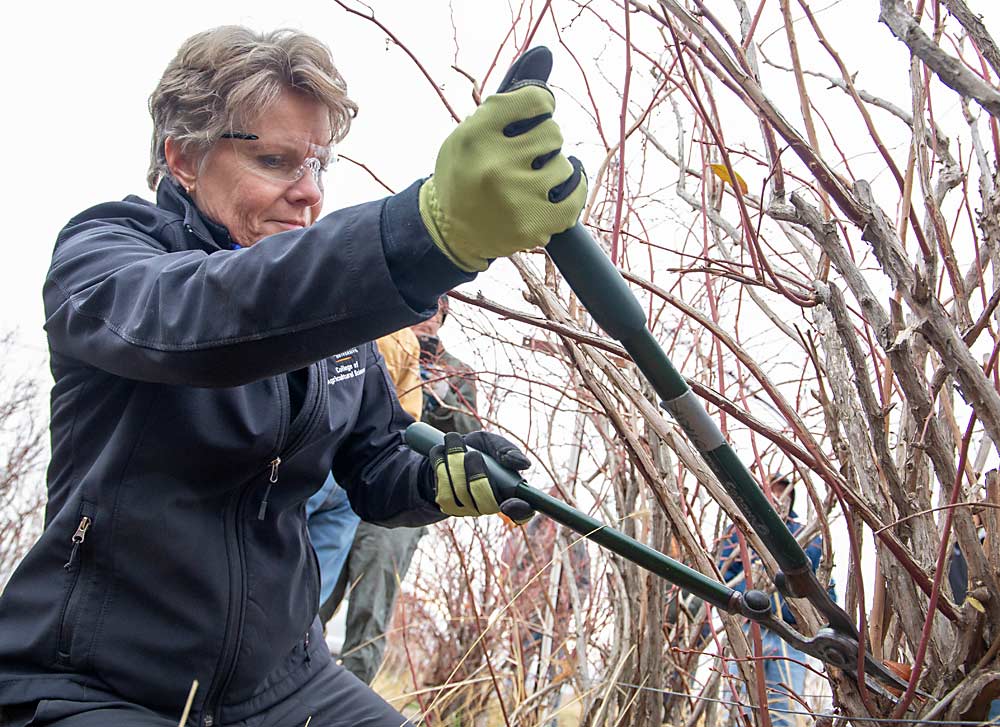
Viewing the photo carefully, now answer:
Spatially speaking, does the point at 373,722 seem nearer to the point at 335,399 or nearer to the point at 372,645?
the point at 335,399

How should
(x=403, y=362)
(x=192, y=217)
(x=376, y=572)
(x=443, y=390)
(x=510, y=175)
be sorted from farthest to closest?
(x=443, y=390) < (x=376, y=572) < (x=403, y=362) < (x=192, y=217) < (x=510, y=175)

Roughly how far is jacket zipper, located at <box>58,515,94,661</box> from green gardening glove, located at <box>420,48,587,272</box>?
30.1 inches

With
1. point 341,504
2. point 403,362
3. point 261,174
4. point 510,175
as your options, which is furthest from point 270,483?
point 341,504

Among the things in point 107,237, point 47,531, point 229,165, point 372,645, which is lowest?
point 372,645

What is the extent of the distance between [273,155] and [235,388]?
18.2 inches

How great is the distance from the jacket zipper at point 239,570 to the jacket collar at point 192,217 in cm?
28

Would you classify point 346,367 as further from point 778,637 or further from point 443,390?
point 443,390

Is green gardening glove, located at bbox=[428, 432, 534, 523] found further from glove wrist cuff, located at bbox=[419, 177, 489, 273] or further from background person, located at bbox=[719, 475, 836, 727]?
glove wrist cuff, located at bbox=[419, 177, 489, 273]

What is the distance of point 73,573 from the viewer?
132 centimetres

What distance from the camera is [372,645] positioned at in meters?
3.86

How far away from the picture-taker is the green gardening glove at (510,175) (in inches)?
35.3

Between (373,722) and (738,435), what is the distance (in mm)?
1791

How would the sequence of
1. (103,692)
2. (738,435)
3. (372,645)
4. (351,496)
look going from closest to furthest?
(103,692), (351,496), (738,435), (372,645)

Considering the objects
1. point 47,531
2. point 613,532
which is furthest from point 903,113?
point 47,531
